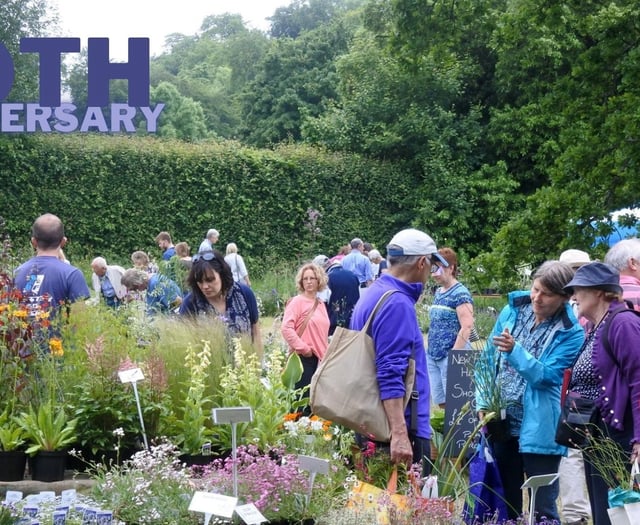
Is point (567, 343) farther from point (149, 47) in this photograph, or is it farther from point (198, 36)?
point (198, 36)

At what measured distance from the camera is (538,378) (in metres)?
4.66

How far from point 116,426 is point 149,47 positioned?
1776 cm

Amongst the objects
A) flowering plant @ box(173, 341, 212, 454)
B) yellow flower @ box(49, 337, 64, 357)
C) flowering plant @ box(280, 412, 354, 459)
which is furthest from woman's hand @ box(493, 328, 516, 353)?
yellow flower @ box(49, 337, 64, 357)

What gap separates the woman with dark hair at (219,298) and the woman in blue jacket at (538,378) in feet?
6.12

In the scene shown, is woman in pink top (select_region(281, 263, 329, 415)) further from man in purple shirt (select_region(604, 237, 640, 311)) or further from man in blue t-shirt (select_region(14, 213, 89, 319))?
man in purple shirt (select_region(604, 237, 640, 311))

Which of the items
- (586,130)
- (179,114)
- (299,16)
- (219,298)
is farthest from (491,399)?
(299,16)

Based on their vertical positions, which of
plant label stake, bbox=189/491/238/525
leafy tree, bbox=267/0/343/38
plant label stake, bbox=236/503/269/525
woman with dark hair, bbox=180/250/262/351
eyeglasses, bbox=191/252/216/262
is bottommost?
plant label stake, bbox=236/503/269/525

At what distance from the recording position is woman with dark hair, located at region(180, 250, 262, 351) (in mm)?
6148

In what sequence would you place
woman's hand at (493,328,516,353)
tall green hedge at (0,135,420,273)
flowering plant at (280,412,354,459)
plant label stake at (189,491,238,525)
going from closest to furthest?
plant label stake at (189,491,238,525), woman's hand at (493,328,516,353), flowering plant at (280,412,354,459), tall green hedge at (0,135,420,273)

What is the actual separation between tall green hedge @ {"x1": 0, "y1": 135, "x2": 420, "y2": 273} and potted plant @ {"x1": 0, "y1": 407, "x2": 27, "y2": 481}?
15031 mm

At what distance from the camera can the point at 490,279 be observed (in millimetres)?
10125

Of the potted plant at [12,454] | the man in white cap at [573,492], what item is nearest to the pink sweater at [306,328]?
the man in white cap at [573,492]

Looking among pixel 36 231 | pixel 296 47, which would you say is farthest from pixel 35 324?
pixel 296 47

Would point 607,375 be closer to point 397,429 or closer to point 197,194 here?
point 397,429
